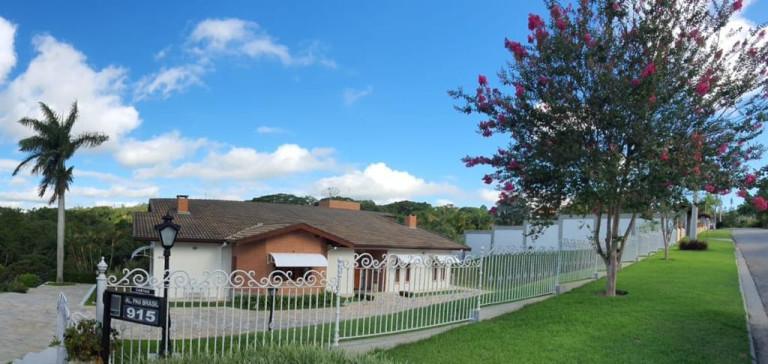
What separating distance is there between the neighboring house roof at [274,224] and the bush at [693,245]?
35.8ft

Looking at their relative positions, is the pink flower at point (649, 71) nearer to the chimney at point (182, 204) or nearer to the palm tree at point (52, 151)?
the chimney at point (182, 204)

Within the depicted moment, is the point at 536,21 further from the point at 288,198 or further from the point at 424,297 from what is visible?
the point at 288,198

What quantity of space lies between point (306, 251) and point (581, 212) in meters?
13.7

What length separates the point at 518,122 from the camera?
1049cm

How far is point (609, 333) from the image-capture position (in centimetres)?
811

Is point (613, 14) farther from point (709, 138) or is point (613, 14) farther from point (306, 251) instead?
point (306, 251)

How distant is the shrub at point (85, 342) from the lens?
6594 millimetres

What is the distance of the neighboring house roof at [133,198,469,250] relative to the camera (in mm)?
21969

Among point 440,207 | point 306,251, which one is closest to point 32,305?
point 306,251

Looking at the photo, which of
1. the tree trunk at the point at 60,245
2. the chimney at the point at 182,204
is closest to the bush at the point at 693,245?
the chimney at the point at 182,204

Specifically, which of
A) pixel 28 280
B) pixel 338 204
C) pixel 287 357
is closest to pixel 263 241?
pixel 338 204

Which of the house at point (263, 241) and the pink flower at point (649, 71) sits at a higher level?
the pink flower at point (649, 71)

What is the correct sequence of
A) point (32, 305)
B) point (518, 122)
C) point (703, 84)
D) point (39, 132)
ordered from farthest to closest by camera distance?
point (39, 132) < point (32, 305) < point (518, 122) < point (703, 84)

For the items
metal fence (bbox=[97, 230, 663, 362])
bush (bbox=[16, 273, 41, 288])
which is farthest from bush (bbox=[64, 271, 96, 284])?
metal fence (bbox=[97, 230, 663, 362])
